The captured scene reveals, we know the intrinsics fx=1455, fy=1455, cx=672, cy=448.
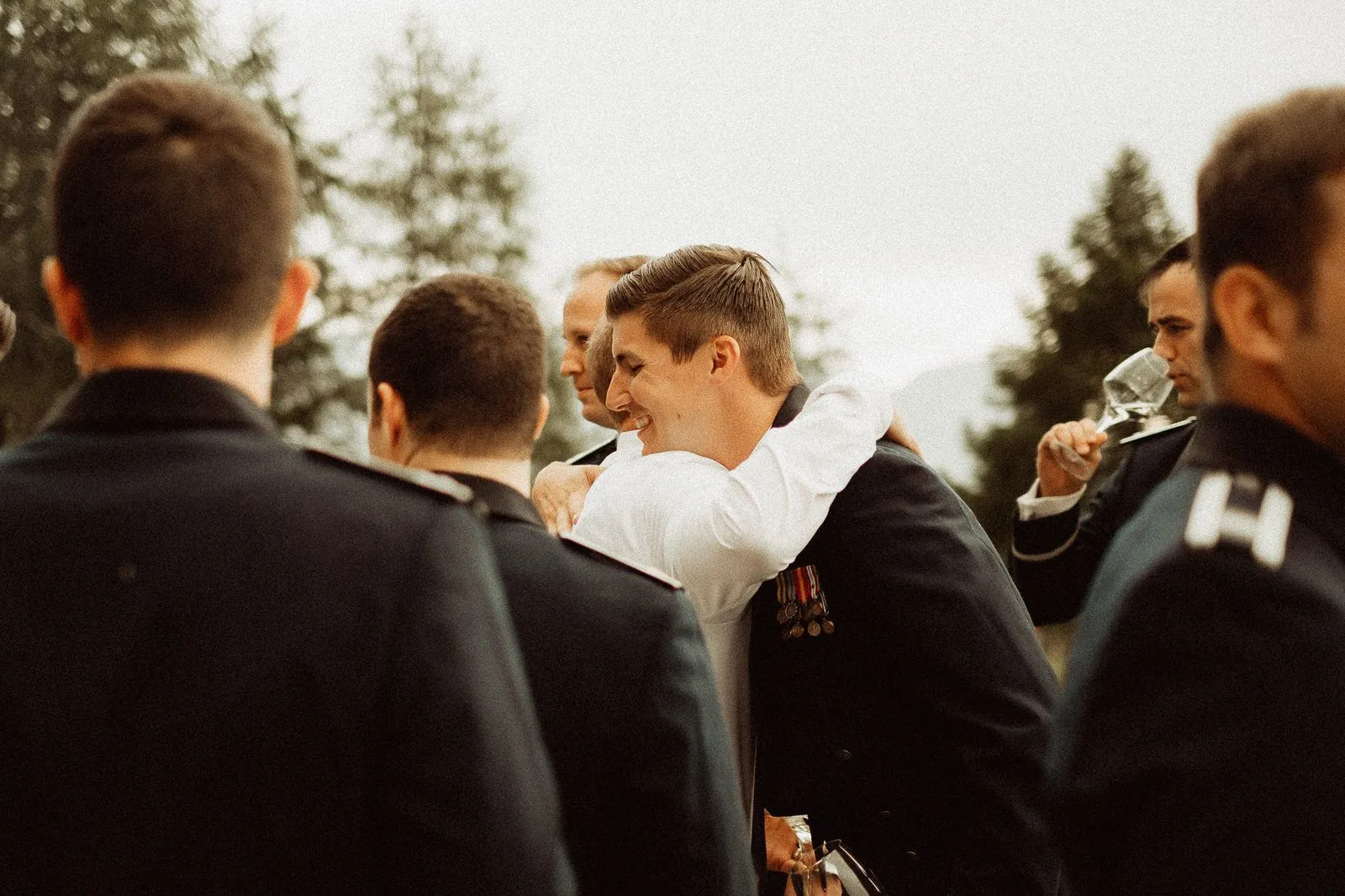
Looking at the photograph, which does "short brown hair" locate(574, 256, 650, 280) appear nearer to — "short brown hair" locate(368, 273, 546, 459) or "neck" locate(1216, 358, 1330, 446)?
"short brown hair" locate(368, 273, 546, 459)

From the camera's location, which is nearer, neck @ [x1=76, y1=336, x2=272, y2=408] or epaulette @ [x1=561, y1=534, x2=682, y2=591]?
neck @ [x1=76, y1=336, x2=272, y2=408]

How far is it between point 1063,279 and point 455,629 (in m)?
36.6

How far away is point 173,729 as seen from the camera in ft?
5.57

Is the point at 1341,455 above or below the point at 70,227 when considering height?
below

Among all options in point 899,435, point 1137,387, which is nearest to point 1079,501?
point 1137,387

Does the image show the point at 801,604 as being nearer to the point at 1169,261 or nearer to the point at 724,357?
the point at 724,357

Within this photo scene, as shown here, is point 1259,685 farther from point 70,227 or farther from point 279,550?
point 70,227

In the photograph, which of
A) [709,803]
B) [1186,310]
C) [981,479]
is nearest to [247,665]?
[709,803]

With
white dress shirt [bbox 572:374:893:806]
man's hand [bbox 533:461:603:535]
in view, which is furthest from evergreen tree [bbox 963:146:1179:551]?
white dress shirt [bbox 572:374:893:806]

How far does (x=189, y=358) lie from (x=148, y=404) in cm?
8

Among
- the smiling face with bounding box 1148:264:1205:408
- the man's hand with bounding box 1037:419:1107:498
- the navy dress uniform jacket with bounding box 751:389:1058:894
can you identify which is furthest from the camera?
the smiling face with bounding box 1148:264:1205:408

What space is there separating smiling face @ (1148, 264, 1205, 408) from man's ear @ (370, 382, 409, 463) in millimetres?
3051

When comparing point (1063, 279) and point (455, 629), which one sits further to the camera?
point (1063, 279)

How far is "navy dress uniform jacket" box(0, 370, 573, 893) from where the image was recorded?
170cm
